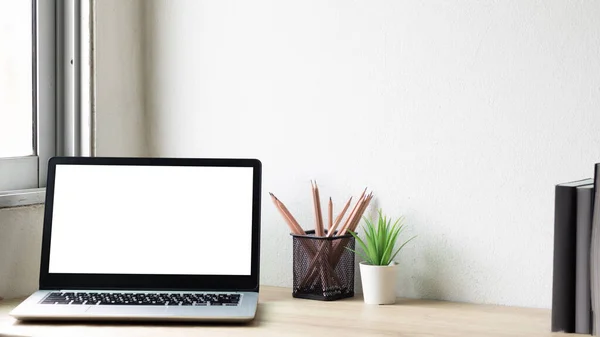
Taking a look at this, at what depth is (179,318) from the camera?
1.29 metres

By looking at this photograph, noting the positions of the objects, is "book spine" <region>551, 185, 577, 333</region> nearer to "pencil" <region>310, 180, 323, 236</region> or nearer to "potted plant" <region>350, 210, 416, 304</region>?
"potted plant" <region>350, 210, 416, 304</region>

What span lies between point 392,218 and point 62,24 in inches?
30.7

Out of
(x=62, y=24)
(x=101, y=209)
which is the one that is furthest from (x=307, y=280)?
(x=62, y=24)

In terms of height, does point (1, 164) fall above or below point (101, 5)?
below

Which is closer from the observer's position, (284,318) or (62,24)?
(284,318)

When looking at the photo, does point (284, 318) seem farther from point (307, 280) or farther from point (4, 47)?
point (4, 47)

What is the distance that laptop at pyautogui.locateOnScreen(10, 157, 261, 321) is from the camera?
4.77ft

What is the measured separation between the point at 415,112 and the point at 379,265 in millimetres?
293

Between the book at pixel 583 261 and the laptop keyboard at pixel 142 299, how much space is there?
1.82 ft

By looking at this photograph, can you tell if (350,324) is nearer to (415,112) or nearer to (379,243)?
(379,243)

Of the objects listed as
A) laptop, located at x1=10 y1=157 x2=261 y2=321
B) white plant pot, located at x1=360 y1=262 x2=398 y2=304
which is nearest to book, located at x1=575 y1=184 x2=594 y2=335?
white plant pot, located at x1=360 y1=262 x2=398 y2=304

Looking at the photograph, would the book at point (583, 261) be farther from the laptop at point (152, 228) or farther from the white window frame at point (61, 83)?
the white window frame at point (61, 83)

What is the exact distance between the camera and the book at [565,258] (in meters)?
1.25

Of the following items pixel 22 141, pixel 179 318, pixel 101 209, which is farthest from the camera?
pixel 22 141
